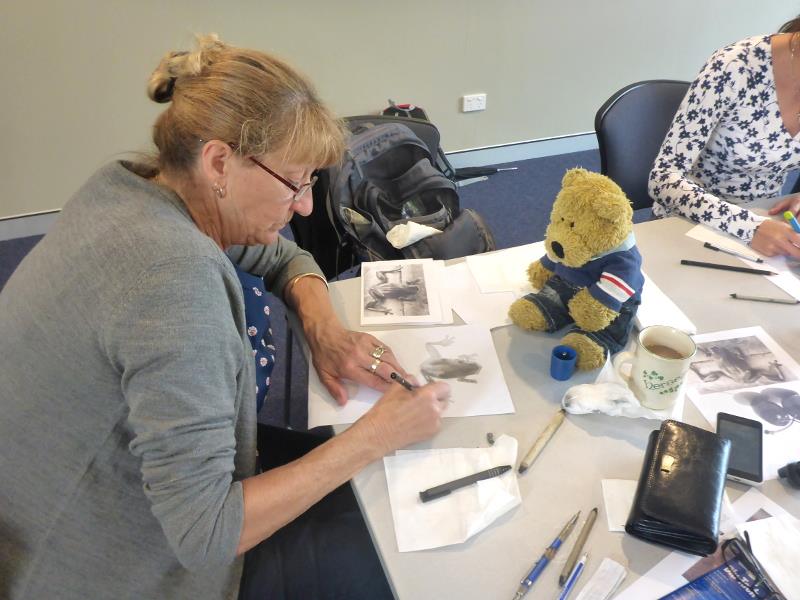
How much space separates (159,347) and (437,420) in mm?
428

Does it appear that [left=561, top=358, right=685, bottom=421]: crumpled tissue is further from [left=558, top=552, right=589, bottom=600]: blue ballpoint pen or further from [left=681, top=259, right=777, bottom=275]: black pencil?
[left=681, top=259, right=777, bottom=275]: black pencil

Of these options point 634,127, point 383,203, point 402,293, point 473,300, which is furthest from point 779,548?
point 634,127

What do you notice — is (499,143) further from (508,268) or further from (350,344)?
(350,344)

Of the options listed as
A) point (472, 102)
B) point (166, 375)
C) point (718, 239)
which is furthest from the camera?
point (472, 102)

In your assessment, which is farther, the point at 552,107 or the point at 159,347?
the point at 552,107

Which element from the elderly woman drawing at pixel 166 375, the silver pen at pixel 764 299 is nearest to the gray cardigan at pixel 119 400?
the elderly woman drawing at pixel 166 375

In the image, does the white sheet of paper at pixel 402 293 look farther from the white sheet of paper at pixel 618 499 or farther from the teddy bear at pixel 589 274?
the white sheet of paper at pixel 618 499

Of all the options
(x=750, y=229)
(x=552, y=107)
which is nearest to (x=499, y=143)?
(x=552, y=107)

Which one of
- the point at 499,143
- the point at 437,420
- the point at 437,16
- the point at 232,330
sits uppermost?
the point at 437,16

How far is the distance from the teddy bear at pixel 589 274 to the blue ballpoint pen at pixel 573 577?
365 millimetres

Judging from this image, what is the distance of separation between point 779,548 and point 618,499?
202 mm

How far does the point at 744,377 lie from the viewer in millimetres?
1021

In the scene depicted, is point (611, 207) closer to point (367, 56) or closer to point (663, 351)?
point (663, 351)

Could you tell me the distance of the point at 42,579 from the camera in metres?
0.81
